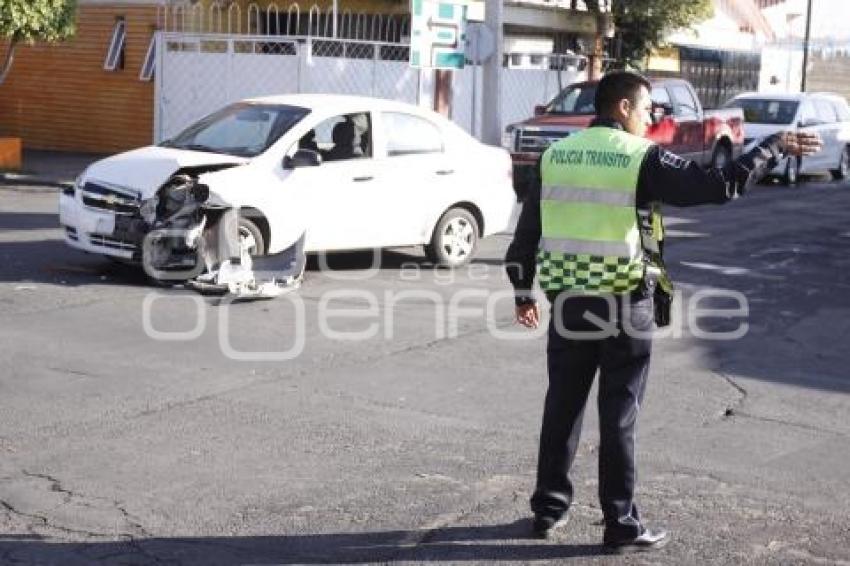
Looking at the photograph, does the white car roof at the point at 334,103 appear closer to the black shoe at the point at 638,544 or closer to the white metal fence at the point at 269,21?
the black shoe at the point at 638,544

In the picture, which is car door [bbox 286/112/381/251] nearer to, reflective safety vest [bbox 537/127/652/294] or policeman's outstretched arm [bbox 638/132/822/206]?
reflective safety vest [bbox 537/127/652/294]

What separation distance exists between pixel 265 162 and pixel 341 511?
649 cm

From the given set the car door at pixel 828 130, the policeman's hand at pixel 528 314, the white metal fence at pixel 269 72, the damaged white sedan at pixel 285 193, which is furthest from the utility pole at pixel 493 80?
the policeman's hand at pixel 528 314

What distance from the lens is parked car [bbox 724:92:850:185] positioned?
85.9ft

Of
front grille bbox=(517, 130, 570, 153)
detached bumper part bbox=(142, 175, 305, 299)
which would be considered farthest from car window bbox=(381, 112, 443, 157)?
front grille bbox=(517, 130, 570, 153)

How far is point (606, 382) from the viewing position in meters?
5.41

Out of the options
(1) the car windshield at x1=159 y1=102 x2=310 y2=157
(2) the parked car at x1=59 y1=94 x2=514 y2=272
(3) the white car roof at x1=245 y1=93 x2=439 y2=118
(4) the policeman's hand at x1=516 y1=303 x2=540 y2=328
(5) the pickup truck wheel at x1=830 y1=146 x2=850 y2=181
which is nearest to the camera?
(4) the policeman's hand at x1=516 y1=303 x2=540 y2=328

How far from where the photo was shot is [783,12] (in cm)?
4622

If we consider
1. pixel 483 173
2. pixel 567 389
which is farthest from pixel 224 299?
pixel 567 389

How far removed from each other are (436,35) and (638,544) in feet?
48.1

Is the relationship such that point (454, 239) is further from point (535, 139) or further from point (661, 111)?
point (661, 111)

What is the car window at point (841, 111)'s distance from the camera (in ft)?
91.1

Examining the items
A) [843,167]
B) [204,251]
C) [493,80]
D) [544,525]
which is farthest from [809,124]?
[544,525]

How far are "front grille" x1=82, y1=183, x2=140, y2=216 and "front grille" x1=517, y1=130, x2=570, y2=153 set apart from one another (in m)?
10.0
